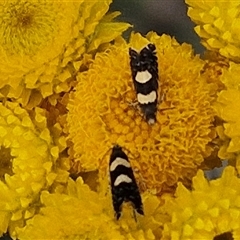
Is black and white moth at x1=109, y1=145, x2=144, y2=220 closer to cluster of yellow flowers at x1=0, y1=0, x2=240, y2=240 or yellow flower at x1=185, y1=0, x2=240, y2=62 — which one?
cluster of yellow flowers at x1=0, y1=0, x2=240, y2=240

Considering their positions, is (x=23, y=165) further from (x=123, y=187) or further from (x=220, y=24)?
(x=220, y=24)

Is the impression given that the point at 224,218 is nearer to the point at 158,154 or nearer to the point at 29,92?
the point at 158,154

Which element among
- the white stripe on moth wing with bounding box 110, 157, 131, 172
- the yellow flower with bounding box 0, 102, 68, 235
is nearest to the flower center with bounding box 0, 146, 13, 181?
the yellow flower with bounding box 0, 102, 68, 235

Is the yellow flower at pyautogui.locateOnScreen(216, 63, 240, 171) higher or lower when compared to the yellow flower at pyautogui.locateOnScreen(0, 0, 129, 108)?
lower

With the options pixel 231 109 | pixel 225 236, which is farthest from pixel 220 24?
pixel 225 236

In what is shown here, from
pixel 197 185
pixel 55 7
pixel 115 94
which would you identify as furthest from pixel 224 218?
pixel 55 7
